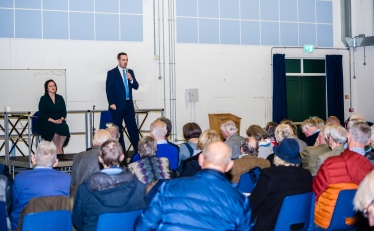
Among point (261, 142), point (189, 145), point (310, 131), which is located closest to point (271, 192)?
point (189, 145)

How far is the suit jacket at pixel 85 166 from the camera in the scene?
14.3 feet

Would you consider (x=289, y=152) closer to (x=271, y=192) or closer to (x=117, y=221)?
(x=271, y=192)

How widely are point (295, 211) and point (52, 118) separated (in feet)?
17.5

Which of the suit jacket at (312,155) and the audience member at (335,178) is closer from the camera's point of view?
the audience member at (335,178)

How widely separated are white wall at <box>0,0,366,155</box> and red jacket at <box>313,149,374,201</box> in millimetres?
6329

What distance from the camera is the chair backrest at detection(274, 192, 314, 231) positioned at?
124 inches

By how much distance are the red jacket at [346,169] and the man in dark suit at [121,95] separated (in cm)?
434

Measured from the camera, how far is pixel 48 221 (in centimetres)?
283

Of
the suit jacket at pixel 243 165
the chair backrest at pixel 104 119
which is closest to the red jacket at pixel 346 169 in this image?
the suit jacket at pixel 243 165

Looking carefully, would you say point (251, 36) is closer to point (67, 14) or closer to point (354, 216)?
point (67, 14)

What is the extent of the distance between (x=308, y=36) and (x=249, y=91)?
2095 mm

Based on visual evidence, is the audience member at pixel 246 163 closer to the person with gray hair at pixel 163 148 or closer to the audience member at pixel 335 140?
the audience member at pixel 335 140

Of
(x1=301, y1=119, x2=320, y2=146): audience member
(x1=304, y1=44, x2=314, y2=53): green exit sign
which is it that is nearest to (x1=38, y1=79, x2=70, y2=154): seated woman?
(x1=301, y1=119, x2=320, y2=146): audience member

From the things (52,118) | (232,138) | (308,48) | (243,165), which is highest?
(308,48)
